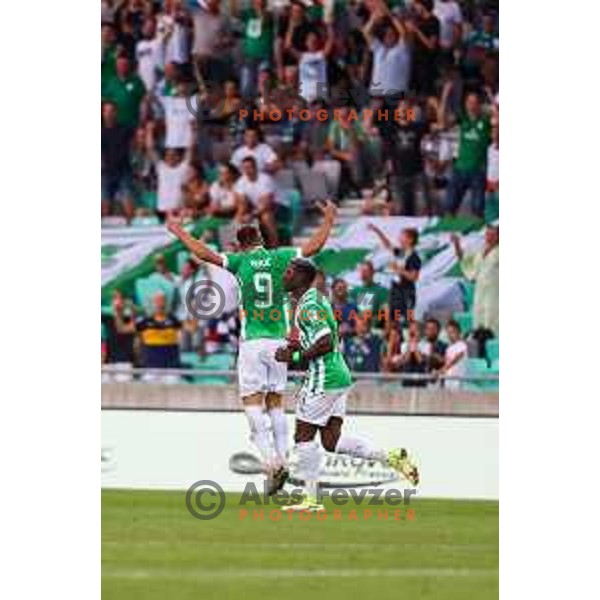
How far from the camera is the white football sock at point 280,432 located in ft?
43.2

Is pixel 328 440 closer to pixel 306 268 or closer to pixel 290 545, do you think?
pixel 290 545

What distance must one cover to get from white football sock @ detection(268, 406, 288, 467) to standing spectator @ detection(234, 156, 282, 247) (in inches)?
35.1

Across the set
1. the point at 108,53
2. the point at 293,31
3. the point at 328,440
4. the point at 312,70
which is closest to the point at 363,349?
the point at 328,440

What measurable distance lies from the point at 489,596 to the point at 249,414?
5.22 ft

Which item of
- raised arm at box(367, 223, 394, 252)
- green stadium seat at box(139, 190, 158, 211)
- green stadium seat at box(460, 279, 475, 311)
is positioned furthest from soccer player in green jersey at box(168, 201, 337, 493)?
green stadium seat at box(460, 279, 475, 311)

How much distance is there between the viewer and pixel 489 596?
42.1ft

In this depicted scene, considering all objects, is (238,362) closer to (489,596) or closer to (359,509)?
(359,509)

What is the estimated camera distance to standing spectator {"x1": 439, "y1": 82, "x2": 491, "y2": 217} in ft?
42.5

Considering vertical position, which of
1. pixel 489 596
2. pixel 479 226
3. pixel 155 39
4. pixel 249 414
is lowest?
pixel 489 596

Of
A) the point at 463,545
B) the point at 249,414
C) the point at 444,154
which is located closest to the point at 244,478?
the point at 249,414

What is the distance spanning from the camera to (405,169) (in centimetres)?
1320

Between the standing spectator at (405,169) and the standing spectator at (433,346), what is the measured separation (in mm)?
604

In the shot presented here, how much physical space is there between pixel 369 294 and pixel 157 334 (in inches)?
46.2

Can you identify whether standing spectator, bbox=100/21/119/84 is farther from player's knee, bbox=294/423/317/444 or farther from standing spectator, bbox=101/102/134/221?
player's knee, bbox=294/423/317/444
